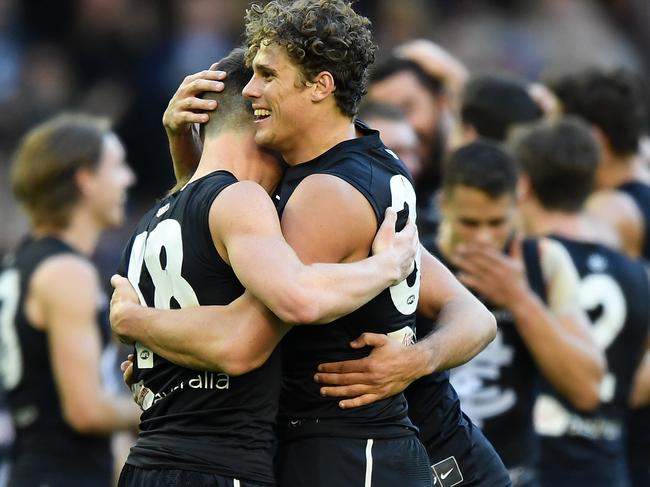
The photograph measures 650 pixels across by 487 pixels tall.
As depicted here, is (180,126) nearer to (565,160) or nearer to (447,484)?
(447,484)

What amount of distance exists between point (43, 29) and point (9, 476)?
784 centimetres

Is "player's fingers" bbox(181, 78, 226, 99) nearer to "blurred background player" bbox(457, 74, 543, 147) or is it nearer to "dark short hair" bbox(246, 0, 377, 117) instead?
"dark short hair" bbox(246, 0, 377, 117)

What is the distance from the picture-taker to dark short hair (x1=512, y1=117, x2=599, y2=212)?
6.75m

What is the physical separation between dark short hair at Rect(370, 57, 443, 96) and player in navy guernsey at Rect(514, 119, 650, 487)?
217cm

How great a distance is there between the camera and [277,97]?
420cm

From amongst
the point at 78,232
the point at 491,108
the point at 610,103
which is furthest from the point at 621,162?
the point at 78,232

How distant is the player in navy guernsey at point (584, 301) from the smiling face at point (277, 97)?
2734 millimetres

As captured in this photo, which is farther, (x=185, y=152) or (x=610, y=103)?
(x=610, y=103)

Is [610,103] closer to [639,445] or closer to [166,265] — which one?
[639,445]

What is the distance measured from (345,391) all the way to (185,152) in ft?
3.85

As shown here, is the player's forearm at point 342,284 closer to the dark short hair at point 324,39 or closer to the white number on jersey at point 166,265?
the white number on jersey at point 166,265

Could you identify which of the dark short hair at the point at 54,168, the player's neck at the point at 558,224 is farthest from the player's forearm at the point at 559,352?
the dark short hair at the point at 54,168

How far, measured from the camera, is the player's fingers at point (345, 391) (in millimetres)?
4129

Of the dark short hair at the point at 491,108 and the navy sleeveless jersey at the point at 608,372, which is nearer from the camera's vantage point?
the navy sleeveless jersey at the point at 608,372
